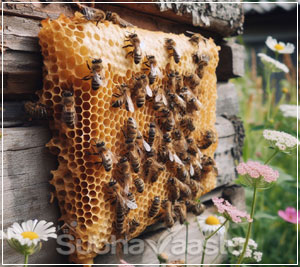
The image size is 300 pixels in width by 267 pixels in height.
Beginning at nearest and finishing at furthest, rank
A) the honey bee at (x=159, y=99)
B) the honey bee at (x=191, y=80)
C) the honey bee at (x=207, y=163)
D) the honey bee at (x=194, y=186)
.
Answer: the honey bee at (x=159, y=99) < the honey bee at (x=191, y=80) < the honey bee at (x=194, y=186) < the honey bee at (x=207, y=163)

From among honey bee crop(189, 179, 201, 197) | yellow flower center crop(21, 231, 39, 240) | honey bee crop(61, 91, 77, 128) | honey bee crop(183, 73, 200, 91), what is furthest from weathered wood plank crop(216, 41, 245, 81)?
yellow flower center crop(21, 231, 39, 240)

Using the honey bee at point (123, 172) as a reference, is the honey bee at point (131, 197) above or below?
below

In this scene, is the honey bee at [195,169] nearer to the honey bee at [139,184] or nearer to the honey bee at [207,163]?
the honey bee at [207,163]

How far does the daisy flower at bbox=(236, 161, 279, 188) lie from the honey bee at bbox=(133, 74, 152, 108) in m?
0.54

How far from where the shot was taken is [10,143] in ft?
4.50

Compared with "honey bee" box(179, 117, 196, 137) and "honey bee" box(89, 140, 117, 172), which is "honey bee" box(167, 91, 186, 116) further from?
"honey bee" box(89, 140, 117, 172)

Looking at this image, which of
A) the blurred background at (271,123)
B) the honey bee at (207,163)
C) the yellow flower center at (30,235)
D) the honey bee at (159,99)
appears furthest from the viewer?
the blurred background at (271,123)

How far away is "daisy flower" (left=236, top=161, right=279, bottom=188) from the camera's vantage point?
1551mm

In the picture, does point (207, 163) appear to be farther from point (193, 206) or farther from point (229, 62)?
point (229, 62)

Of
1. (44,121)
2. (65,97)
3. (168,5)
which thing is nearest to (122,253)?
(44,121)

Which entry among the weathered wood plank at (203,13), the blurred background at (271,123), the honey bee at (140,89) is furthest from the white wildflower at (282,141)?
the weathered wood plank at (203,13)

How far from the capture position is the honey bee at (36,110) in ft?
4.53

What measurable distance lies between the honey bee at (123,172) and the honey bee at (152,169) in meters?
0.16

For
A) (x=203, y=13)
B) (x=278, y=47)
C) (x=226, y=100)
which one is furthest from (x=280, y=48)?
(x=203, y=13)
